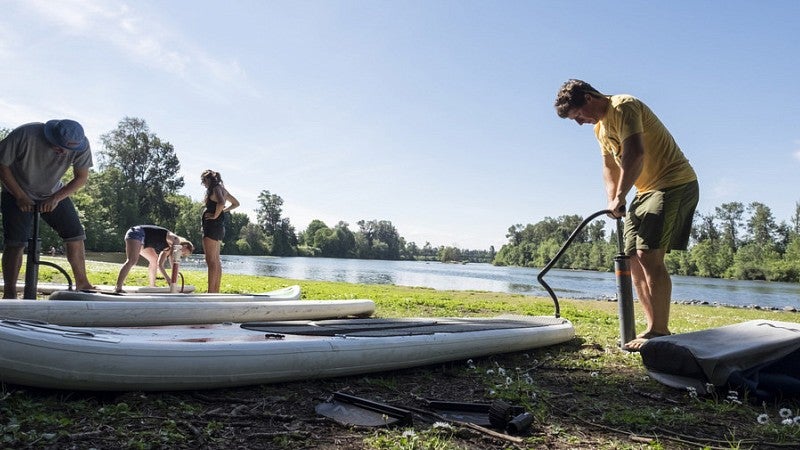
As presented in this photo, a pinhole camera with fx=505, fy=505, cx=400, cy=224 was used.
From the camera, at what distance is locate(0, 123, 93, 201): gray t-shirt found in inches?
188

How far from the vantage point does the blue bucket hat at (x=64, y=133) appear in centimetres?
482

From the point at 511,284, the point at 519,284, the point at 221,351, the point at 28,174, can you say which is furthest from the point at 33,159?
the point at 519,284

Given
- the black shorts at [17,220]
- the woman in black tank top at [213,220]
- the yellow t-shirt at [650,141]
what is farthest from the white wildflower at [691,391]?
the woman in black tank top at [213,220]

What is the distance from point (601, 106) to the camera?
4.57 meters

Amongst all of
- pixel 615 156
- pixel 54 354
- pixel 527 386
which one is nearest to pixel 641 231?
pixel 615 156

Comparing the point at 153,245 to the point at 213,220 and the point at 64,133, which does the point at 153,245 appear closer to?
the point at 213,220

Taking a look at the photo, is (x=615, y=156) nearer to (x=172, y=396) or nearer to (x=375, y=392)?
(x=375, y=392)

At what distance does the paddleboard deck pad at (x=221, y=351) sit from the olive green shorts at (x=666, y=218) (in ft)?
4.50

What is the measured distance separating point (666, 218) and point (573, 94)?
1.34 metres

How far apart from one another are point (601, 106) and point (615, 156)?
49 cm

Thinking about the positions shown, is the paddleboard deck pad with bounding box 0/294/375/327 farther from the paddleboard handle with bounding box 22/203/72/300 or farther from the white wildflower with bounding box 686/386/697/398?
the white wildflower with bounding box 686/386/697/398

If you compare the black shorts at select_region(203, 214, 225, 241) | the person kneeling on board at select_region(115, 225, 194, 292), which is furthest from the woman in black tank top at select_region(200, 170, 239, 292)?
the person kneeling on board at select_region(115, 225, 194, 292)

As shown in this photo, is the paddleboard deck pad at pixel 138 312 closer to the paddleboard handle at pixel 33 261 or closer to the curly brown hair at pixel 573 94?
the paddleboard handle at pixel 33 261

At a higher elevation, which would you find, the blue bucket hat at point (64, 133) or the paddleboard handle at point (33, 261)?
the blue bucket hat at point (64, 133)
